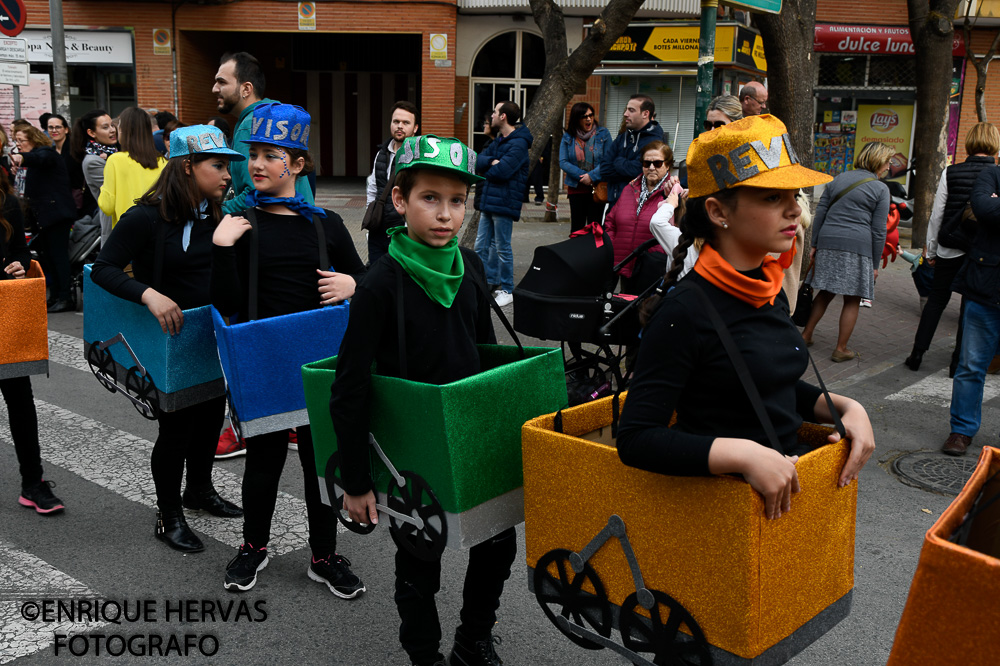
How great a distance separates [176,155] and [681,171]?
3.43m

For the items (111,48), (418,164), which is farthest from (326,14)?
(418,164)

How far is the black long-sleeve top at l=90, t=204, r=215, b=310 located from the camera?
3758 mm

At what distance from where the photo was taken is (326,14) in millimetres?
21078

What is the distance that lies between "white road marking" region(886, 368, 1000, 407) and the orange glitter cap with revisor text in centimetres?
545

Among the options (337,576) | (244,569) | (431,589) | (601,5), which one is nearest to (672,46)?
(601,5)

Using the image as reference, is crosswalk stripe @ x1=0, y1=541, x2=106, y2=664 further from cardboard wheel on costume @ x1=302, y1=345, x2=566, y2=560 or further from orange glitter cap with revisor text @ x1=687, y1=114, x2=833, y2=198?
orange glitter cap with revisor text @ x1=687, y1=114, x2=833, y2=198

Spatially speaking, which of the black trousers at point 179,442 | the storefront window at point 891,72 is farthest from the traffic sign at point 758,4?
the storefront window at point 891,72

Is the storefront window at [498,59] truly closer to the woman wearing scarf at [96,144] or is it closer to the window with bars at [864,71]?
the window with bars at [864,71]

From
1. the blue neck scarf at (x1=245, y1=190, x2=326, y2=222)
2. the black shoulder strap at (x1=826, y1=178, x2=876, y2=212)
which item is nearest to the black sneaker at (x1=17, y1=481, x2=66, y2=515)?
the blue neck scarf at (x1=245, y1=190, x2=326, y2=222)

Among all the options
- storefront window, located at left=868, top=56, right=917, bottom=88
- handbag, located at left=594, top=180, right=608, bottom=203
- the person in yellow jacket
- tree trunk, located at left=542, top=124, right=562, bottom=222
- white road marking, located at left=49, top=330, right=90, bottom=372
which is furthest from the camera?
storefront window, located at left=868, top=56, right=917, bottom=88

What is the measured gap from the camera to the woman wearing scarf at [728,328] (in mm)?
1973

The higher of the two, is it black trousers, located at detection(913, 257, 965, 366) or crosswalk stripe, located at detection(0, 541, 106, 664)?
black trousers, located at detection(913, 257, 965, 366)

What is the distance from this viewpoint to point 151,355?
12.4ft

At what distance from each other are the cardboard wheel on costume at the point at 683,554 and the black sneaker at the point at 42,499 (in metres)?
3.14
